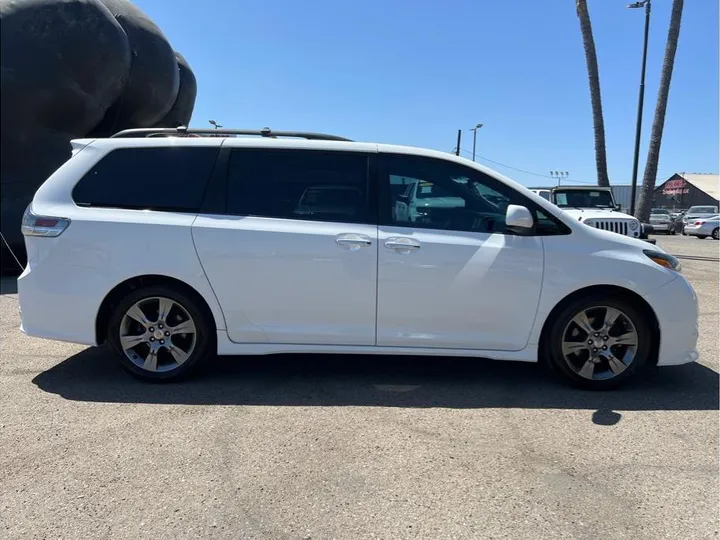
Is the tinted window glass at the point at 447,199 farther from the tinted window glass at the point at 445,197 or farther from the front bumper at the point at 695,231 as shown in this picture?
the front bumper at the point at 695,231

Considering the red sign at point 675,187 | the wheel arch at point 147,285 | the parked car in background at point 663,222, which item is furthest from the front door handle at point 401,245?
the red sign at point 675,187

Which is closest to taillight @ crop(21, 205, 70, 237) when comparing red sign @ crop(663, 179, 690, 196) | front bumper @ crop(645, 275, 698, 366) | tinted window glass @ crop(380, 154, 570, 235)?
tinted window glass @ crop(380, 154, 570, 235)

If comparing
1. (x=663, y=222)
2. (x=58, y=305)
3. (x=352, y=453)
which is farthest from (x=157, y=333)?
(x=663, y=222)

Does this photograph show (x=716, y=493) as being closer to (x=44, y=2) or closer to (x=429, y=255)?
(x=429, y=255)

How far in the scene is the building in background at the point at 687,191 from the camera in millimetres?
55062

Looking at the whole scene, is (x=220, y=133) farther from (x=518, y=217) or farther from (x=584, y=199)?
(x=584, y=199)

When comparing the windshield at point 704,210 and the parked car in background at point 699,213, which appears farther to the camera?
the windshield at point 704,210

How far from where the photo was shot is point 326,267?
12.8 feet

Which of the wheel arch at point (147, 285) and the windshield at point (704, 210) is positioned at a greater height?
the windshield at point (704, 210)

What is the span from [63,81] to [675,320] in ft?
27.7

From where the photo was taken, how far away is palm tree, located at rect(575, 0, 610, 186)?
1786 cm

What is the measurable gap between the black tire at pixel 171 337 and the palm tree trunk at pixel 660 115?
18.6 meters

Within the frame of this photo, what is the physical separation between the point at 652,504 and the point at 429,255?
2033 mm

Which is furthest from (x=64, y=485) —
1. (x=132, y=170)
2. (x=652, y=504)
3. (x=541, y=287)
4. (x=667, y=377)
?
(x=667, y=377)
